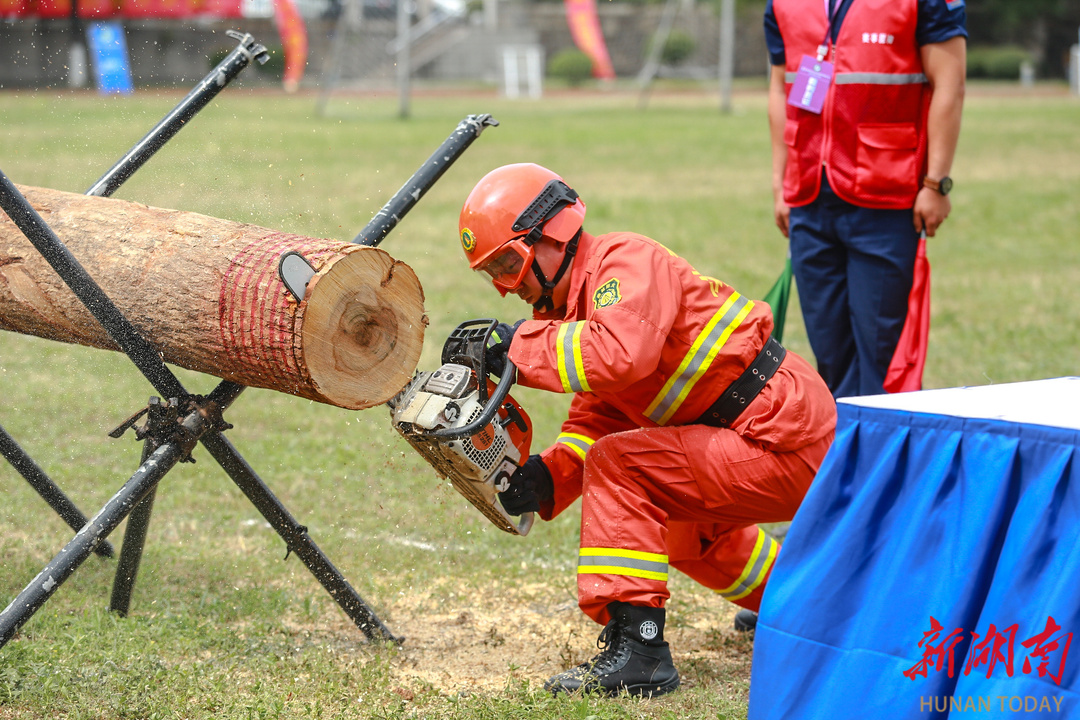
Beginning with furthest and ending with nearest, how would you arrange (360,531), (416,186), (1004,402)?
(360,531) → (416,186) → (1004,402)

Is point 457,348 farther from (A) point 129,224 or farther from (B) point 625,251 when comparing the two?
(A) point 129,224

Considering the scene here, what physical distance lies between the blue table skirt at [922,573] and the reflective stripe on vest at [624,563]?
54 centimetres

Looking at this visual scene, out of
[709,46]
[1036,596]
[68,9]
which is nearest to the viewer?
[1036,596]

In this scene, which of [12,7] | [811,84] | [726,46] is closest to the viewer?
[811,84]

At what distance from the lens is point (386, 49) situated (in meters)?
35.0

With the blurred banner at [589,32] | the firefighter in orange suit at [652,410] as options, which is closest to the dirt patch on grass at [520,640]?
the firefighter in orange suit at [652,410]

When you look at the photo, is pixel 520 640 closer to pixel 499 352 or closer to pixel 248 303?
pixel 499 352

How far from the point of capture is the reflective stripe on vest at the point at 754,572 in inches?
132

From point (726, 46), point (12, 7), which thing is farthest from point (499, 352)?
point (12, 7)

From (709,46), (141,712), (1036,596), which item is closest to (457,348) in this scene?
(141,712)

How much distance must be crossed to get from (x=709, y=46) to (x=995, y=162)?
2892 cm

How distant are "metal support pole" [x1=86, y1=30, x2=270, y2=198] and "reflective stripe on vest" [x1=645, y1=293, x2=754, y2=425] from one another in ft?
5.10

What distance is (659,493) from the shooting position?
3.00 m

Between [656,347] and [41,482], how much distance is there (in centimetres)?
216
